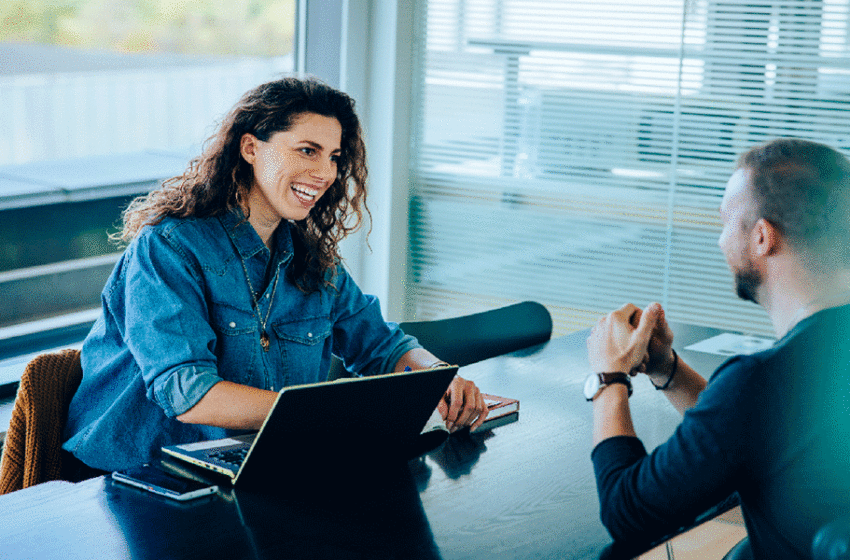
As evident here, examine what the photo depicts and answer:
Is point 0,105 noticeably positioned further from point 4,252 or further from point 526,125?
point 526,125

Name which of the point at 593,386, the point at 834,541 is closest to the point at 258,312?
the point at 593,386

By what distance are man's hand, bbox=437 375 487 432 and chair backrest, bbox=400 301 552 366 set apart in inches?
25.0

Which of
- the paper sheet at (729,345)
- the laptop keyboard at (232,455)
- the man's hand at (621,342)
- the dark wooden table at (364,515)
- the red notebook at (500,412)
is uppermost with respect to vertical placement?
the man's hand at (621,342)

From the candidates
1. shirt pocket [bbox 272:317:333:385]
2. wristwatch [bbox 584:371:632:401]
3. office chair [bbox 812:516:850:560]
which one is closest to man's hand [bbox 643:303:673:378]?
wristwatch [bbox 584:371:632:401]

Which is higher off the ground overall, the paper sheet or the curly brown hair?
the curly brown hair

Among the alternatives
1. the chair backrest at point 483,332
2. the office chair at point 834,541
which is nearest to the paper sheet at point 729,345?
the chair backrest at point 483,332

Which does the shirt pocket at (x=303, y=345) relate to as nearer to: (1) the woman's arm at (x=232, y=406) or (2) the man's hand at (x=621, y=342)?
(1) the woman's arm at (x=232, y=406)

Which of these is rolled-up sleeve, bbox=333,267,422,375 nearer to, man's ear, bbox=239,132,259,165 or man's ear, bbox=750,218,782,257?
man's ear, bbox=239,132,259,165

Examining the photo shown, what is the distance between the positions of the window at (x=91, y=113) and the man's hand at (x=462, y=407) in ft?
5.07

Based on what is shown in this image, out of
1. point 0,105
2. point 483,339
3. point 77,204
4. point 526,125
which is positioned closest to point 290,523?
point 483,339

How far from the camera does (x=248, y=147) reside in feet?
6.78

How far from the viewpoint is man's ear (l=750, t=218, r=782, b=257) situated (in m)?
1.27

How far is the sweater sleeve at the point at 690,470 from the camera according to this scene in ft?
3.86

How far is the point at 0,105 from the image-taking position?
9.78ft
